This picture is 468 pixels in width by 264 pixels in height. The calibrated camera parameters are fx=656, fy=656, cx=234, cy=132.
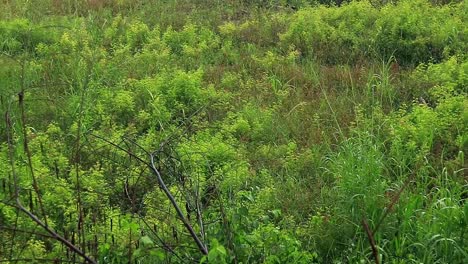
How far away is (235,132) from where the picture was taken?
6.84 metres

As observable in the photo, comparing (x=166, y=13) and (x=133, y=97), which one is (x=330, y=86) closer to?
(x=133, y=97)

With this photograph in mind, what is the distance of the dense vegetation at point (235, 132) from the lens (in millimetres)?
4270

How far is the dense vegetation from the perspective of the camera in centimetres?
427

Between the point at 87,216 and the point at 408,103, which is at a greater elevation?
the point at 87,216

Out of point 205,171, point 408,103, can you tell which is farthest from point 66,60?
point 408,103

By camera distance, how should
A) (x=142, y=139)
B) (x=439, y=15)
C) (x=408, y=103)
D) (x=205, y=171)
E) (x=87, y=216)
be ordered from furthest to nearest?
(x=439, y=15)
(x=408, y=103)
(x=142, y=139)
(x=205, y=171)
(x=87, y=216)

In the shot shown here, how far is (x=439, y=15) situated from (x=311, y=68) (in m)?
2.35

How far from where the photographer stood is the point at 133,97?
7539 mm

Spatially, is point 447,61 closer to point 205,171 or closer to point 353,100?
point 353,100

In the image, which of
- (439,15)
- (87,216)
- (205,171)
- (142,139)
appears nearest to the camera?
(87,216)

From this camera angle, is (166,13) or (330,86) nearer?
(330,86)

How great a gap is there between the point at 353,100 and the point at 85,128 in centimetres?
305

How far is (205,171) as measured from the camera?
580cm

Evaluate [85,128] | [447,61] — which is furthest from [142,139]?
[447,61]
